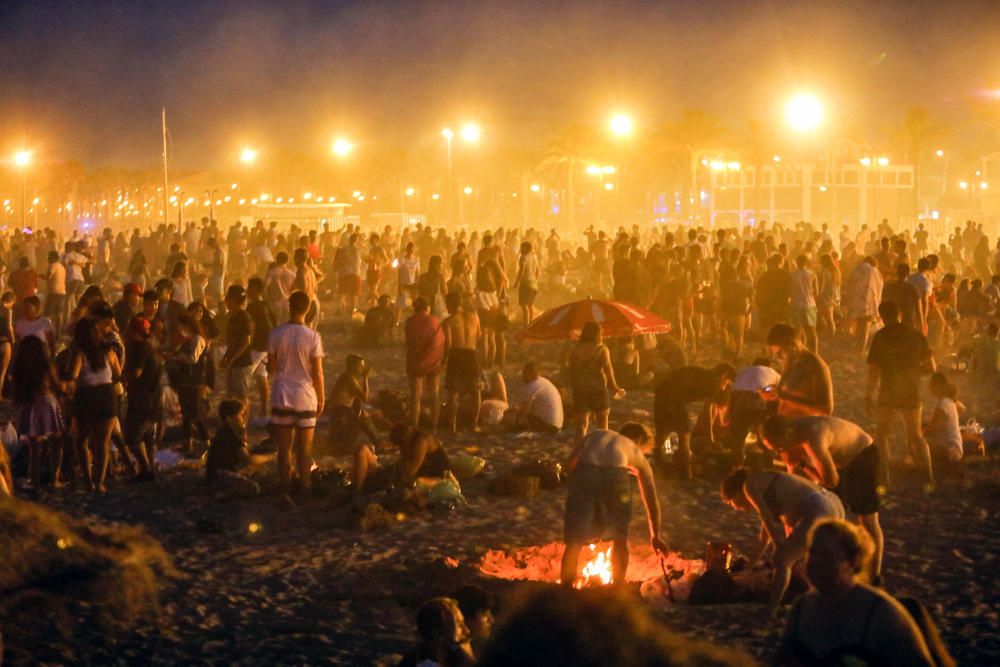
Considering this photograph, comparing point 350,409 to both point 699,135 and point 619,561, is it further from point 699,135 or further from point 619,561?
point 699,135

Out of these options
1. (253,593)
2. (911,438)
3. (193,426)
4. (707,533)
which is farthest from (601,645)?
(193,426)

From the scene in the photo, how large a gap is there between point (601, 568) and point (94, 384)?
17.3ft

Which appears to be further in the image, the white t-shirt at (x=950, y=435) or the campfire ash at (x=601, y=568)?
the white t-shirt at (x=950, y=435)

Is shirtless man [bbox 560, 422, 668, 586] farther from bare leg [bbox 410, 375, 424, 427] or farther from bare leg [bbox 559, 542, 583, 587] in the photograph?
bare leg [bbox 410, 375, 424, 427]

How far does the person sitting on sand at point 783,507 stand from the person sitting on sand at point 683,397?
13.4 ft

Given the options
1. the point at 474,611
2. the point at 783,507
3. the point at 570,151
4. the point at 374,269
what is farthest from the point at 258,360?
the point at 570,151

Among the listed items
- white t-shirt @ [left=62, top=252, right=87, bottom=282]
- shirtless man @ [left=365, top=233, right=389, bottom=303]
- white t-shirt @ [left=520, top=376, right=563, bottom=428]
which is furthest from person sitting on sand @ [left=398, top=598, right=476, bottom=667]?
shirtless man @ [left=365, top=233, right=389, bottom=303]

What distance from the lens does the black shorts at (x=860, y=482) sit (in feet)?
28.5

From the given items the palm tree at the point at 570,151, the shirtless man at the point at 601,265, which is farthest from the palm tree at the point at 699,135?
the shirtless man at the point at 601,265

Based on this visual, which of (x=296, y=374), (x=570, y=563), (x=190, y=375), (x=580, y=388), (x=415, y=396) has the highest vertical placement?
(x=296, y=374)

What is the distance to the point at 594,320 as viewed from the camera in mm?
14977

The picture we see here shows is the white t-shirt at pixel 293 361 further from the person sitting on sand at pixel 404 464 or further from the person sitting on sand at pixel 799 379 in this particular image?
the person sitting on sand at pixel 799 379

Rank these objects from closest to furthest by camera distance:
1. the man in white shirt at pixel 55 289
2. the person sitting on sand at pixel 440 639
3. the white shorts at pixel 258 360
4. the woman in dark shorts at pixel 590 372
Result: the person sitting on sand at pixel 440 639
the woman in dark shorts at pixel 590 372
the white shorts at pixel 258 360
the man in white shirt at pixel 55 289

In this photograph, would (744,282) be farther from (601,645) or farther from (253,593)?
(601,645)
